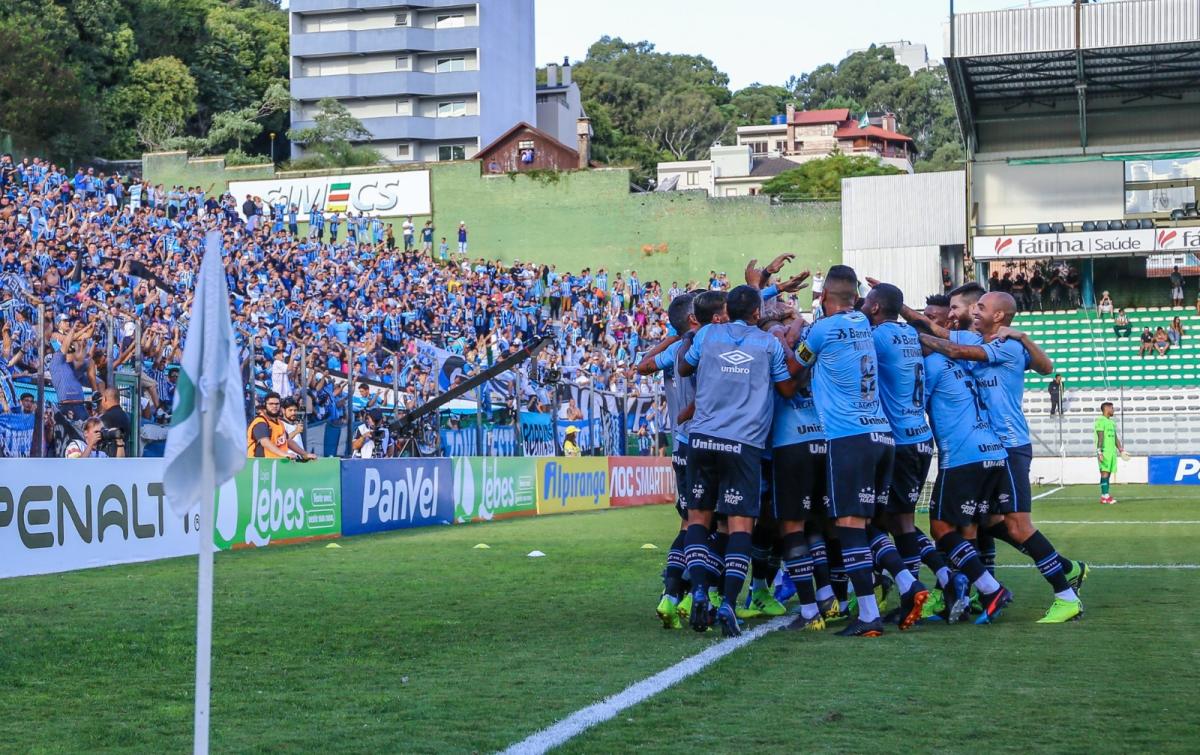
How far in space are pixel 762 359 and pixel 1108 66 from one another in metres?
43.3

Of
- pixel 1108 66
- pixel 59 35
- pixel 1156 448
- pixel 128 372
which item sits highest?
pixel 59 35

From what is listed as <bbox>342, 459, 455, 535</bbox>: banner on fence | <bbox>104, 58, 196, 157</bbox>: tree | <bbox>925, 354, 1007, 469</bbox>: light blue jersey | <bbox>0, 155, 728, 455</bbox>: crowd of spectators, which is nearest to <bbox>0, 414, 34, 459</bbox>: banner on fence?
<bbox>0, 155, 728, 455</bbox>: crowd of spectators

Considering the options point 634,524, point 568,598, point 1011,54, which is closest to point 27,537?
point 568,598

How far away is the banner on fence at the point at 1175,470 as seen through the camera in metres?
38.0

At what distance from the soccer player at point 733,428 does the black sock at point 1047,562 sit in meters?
2.10

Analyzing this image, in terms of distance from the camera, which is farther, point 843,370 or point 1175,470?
point 1175,470

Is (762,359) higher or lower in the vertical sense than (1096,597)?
higher

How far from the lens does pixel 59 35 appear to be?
219ft

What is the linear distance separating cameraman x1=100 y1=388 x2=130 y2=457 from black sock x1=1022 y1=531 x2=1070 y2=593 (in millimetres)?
9932

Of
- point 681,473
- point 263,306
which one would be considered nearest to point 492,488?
point 263,306

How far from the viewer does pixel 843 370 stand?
8.81 m

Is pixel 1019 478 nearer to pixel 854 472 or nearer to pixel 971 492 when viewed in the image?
pixel 971 492

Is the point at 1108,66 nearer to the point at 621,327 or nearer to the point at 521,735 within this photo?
the point at 621,327

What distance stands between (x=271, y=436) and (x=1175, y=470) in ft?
91.6
